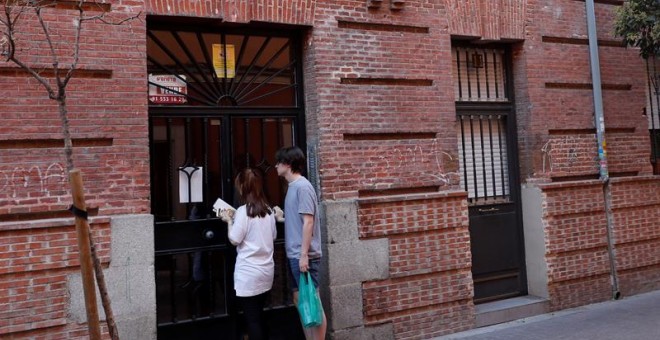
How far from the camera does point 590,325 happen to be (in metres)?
7.59

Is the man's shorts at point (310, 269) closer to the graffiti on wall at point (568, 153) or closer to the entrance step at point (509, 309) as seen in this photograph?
the entrance step at point (509, 309)

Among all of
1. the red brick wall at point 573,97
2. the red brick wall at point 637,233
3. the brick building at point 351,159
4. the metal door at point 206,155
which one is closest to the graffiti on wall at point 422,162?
the brick building at point 351,159

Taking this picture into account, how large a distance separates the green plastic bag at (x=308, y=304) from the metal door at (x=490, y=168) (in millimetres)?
3219

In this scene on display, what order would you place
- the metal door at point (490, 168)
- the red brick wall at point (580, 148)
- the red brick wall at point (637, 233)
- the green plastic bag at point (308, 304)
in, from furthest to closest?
the red brick wall at point (637, 233) → the red brick wall at point (580, 148) → the metal door at point (490, 168) → the green plastic bag at point (308, 304)

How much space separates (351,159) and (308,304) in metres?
2.03

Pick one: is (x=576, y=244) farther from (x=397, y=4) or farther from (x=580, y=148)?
(x=397, y=4)

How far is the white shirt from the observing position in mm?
5879

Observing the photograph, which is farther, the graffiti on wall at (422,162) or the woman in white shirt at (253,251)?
the graffiti on wall at (422,162)

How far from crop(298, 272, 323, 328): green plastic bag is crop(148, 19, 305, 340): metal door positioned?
1059mm

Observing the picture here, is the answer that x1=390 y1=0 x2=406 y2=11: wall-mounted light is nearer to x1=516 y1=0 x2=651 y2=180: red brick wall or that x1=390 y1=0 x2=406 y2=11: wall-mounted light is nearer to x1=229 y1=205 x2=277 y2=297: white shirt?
x1=516 y1=0 x2=651 y2=180: red brick wall

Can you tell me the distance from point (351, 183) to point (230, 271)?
1731 mm

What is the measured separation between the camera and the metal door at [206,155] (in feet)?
21.6

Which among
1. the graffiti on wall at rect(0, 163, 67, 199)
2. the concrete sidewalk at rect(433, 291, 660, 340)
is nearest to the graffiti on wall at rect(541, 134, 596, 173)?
the concrete sidewalk at rect(433, 291, 660, 340)

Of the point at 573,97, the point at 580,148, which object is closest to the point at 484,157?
the point at 580,148
